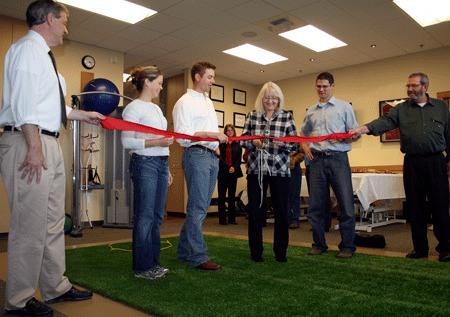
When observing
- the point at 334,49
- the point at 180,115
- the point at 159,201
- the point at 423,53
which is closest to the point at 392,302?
the point at 159,201

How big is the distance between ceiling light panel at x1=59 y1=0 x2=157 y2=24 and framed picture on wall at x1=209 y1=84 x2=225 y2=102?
3.16 metres

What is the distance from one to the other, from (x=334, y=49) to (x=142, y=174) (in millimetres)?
5508

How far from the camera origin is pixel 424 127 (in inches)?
133

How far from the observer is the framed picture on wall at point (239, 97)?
9.26 metres

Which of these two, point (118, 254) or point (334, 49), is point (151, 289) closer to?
point (118, 254)

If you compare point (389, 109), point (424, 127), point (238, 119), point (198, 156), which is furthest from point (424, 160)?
point (238, 119)

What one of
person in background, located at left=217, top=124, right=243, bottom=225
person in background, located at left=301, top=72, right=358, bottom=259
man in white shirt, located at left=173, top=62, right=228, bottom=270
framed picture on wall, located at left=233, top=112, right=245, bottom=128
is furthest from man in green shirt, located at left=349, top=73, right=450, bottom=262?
framed picture on wall, located at left=233, top=112, right=245, bottom=128

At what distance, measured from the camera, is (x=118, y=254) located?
12.1 feet

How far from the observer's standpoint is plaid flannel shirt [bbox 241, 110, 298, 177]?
10.2ft

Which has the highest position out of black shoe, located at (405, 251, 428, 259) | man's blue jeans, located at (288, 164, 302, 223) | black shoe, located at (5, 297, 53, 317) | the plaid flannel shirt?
the plaid flannel shirt

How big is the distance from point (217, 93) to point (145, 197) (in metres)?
6.52

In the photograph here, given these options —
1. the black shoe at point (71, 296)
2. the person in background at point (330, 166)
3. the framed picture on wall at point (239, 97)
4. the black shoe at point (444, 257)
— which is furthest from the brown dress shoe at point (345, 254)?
the framed picture on wall at point (239, 97)

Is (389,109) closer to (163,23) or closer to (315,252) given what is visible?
(163,23)

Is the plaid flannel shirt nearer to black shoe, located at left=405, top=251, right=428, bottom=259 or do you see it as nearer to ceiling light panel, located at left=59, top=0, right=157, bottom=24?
black shoe, located at left=405, top=251, right=428, bottom=259
